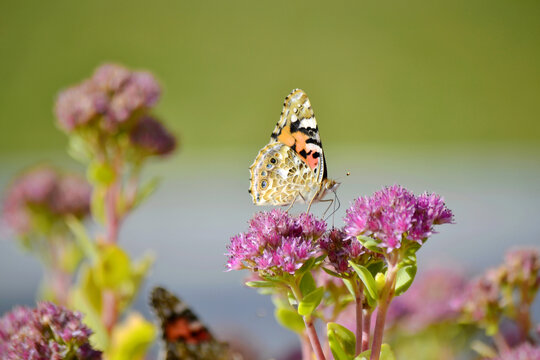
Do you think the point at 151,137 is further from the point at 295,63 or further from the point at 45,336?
the point at 295,63

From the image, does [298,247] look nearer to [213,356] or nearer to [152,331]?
[213,356]

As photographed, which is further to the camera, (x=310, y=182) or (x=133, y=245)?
(x=133, y=245)

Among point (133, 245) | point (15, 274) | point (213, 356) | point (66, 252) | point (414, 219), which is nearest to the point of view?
point (414, 219)

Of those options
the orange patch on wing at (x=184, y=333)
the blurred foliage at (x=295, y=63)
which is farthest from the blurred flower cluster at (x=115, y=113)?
the blurred foliage at (x=295, y=63)

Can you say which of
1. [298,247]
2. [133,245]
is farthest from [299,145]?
[133,245]

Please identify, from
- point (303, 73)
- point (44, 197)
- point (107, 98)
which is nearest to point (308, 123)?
point (107, 98)

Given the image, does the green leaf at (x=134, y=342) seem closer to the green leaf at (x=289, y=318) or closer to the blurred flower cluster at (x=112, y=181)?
the blurred flower cluster at (x=112, y=181)
